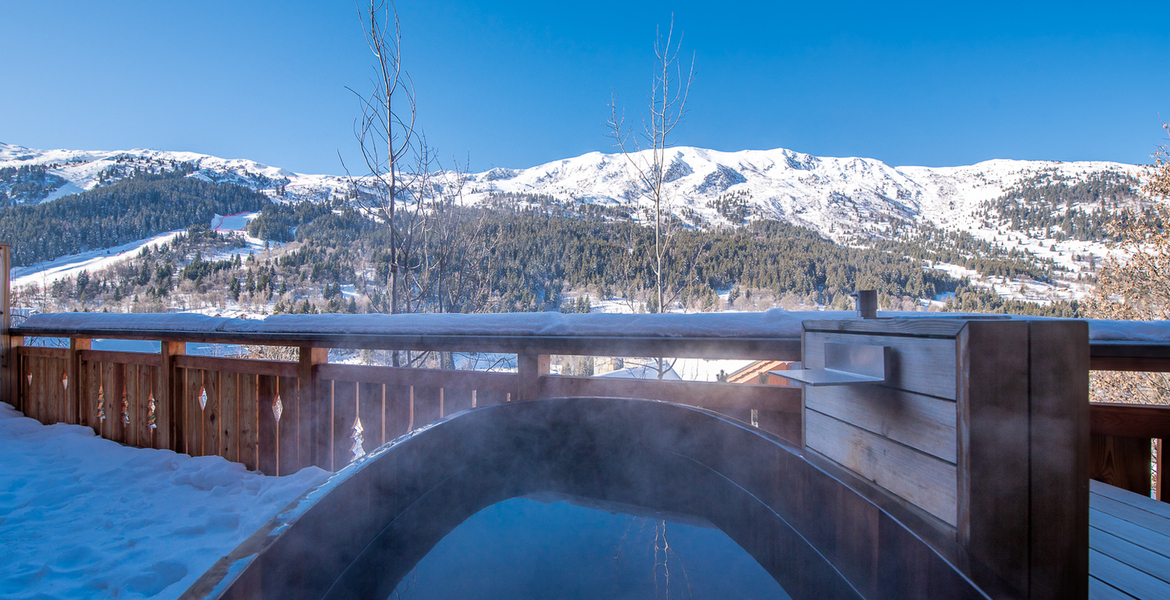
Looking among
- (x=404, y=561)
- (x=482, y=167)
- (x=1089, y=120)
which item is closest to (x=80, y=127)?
(x=482, y=167)

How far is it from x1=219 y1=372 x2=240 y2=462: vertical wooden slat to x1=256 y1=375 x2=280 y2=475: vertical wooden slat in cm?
13

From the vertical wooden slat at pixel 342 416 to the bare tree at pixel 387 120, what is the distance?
5.32ft

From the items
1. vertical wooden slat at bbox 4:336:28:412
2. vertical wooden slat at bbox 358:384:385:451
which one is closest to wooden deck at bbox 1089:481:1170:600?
vertical wooden slat at bbox 358:384:385:451

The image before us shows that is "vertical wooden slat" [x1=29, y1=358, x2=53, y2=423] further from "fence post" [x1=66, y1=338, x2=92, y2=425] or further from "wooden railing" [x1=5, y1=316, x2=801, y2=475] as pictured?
"fence post" [x1=66, y1=338, x2=92, y2=425]

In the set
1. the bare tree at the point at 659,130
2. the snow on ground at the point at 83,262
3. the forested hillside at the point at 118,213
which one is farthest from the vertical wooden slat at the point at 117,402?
the forested hillside at the point at 118,213

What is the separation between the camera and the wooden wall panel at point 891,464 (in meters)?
0.51

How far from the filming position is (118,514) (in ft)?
5.28

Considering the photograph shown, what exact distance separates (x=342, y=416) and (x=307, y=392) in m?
0.18

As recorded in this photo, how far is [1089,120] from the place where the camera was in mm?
24219

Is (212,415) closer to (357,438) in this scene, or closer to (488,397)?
(357,438)

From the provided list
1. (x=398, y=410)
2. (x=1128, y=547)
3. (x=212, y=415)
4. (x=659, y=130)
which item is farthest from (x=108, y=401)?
(x=659, y=130)

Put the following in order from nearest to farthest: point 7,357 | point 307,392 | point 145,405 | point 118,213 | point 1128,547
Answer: point 1128,547
point 307,392
point 145,405
point 7,357
point 118,213

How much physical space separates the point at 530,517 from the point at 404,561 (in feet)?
0.80

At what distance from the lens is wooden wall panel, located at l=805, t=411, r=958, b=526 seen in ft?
1.68
